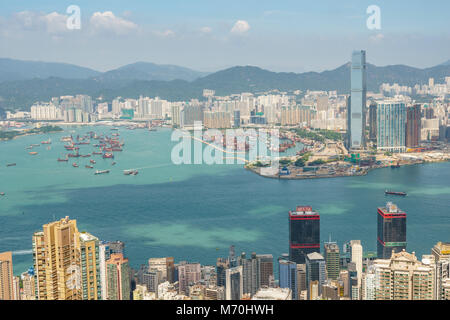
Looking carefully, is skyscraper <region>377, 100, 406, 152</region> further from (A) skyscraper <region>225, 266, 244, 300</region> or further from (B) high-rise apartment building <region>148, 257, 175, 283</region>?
(A) skyscraper <region>225, 266, 244, 300</region>

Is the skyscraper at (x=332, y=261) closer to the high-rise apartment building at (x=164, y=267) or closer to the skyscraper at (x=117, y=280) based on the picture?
the high-rise apartment building at (x=164, y=267)

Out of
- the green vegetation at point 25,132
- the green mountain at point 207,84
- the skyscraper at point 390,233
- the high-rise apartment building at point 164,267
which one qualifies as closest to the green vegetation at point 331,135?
the green mountain at point 207,84

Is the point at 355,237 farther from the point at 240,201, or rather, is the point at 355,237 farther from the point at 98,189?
the point at 98,189

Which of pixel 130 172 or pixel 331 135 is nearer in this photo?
pixel 130 172

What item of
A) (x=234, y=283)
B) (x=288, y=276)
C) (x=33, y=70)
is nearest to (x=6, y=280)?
(x=234, y=283)

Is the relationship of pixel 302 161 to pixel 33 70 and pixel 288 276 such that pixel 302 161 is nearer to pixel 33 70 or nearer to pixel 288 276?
pixel 288 276
